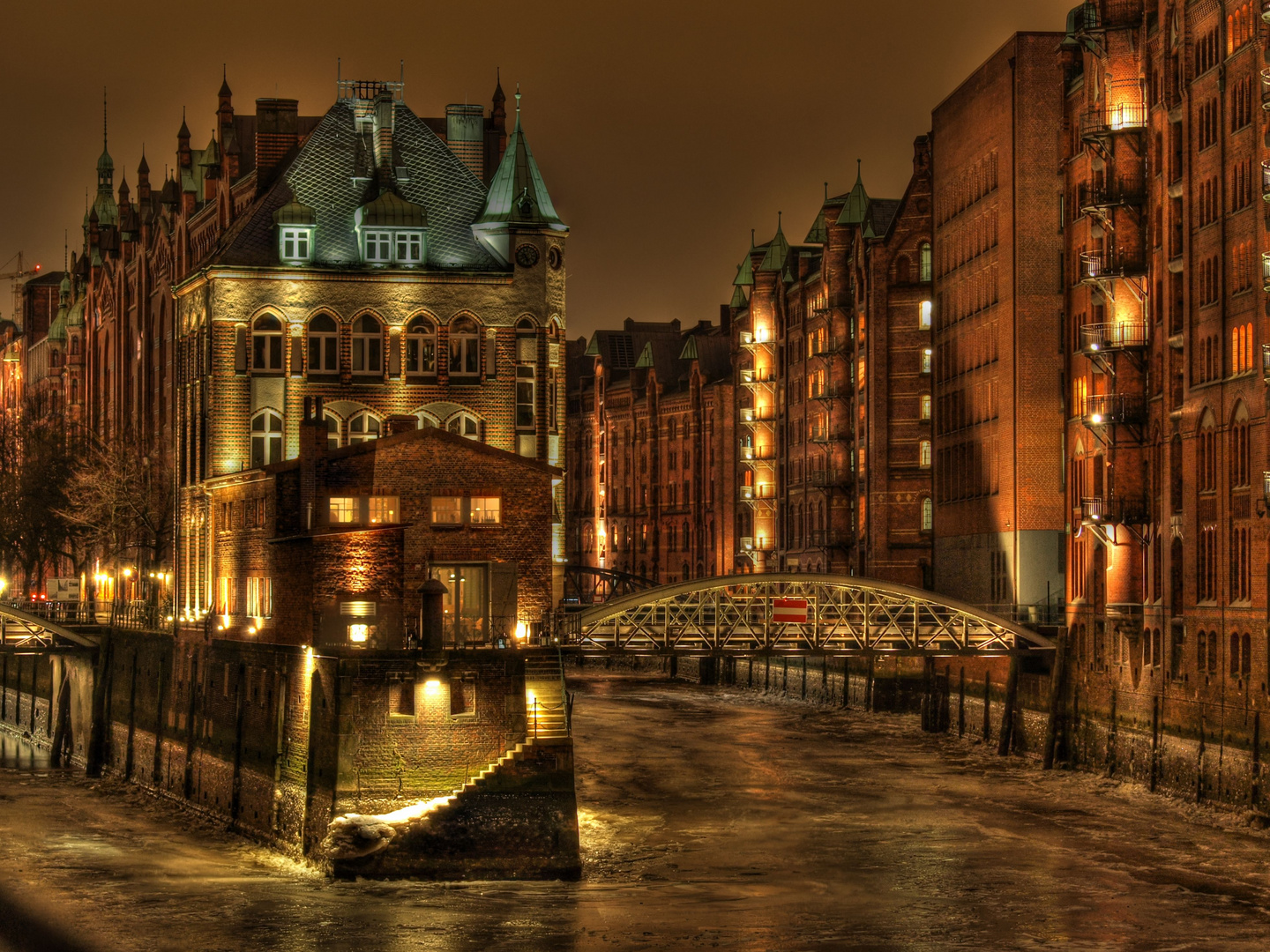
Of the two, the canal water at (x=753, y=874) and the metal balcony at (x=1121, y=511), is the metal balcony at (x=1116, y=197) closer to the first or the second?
the metal balcony at (x=1121, y=511)

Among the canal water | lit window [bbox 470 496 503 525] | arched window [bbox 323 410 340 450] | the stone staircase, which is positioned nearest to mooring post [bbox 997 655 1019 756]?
the canal water

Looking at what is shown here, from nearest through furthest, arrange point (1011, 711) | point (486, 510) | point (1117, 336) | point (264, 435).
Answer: point (486, 510), point (1117, 336), point (264, 435), point (1011, 711)

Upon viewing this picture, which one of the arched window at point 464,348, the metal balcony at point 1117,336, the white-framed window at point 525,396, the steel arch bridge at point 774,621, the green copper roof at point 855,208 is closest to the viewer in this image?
the steel arch bridge at point 774,621

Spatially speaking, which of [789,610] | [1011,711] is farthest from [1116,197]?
[1011,711]

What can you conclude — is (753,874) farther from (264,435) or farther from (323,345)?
(323,345)

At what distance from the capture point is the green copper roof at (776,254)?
126 m

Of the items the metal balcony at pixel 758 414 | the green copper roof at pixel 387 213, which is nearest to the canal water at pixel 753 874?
the green copper roof at pixel 387 213

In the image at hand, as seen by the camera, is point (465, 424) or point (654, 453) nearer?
point (465, 424)

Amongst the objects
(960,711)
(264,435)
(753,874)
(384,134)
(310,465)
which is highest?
(384,134)

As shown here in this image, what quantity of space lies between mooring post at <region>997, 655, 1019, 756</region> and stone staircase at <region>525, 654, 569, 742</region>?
25.0 meters

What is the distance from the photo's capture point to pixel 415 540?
Result: 2172 inches

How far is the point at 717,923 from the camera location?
146ft

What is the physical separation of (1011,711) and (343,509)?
27.2 m

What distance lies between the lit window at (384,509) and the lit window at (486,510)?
1925mm
